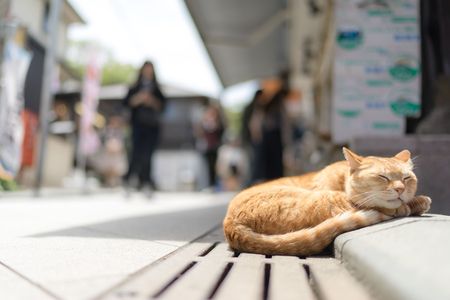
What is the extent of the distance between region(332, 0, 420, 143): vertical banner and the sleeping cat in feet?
5.47

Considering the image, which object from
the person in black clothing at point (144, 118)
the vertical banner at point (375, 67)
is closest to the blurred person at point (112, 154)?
the person in black clothing at point (144, 118)

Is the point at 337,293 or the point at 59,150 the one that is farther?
the point at 59,150

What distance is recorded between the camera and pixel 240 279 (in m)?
1.44

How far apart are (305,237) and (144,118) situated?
15.2ft

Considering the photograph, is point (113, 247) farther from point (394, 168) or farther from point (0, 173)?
point (0, 173)

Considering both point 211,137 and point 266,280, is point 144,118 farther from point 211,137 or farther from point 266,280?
point 266,280

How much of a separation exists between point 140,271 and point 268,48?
1148cm

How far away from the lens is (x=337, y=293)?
4.22 feet

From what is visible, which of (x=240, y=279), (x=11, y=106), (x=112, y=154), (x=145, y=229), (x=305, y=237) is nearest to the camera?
(x=240, y=279)

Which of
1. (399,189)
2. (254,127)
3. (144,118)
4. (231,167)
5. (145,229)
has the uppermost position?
(144,118)

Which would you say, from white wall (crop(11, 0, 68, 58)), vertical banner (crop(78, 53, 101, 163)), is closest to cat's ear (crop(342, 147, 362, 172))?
white wall (crop(11, 0, 68, 58))

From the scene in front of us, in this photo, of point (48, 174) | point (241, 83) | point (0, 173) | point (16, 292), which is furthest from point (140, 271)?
point (241, 83)

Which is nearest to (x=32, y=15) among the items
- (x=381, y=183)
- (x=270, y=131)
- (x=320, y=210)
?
(x=270, y=131)

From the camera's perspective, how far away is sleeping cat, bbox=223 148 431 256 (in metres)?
1.90
